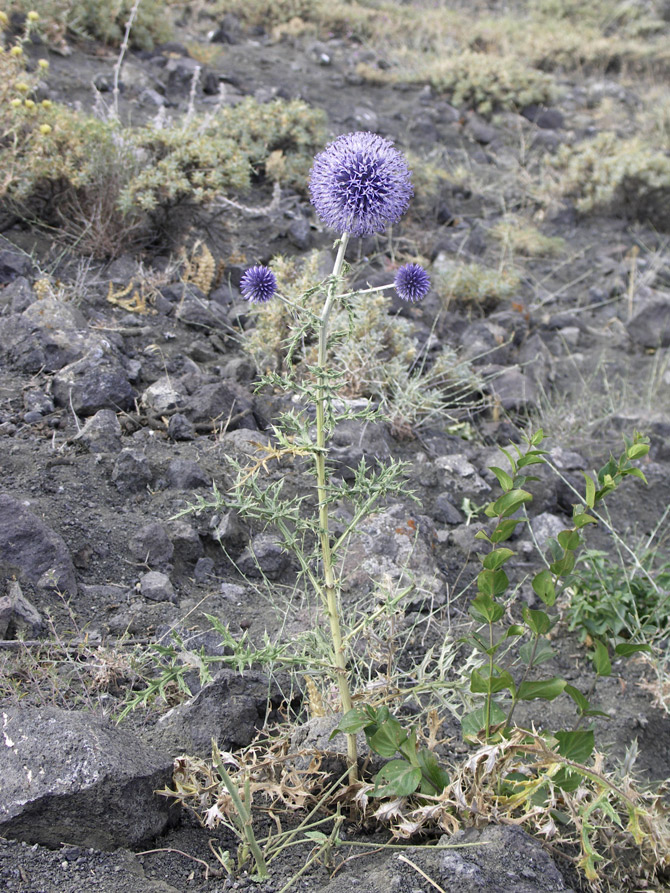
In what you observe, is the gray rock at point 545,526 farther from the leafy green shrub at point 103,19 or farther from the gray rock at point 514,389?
the leafy green shrub at point 103,19

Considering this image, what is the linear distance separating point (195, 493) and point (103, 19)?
6.64 meters

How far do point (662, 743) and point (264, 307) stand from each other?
285 centimetres

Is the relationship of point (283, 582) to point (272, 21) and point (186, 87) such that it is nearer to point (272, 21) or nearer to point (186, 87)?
point (186, 87)

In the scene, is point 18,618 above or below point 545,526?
above

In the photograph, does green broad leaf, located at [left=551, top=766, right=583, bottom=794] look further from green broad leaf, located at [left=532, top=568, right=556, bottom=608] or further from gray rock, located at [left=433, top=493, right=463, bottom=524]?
gray rock, located at [left=433, top=493, right=463, bottom=524]

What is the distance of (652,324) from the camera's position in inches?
221

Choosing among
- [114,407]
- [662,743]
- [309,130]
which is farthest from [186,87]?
[662,743]

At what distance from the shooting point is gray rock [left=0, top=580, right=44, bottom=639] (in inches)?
90.2

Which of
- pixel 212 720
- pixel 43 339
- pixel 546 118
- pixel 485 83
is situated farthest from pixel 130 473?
pixel 546 118

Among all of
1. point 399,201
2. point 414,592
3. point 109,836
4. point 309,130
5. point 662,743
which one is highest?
point 399,201

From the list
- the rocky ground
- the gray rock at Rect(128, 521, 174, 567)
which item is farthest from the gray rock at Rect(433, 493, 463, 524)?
the gray rock at Rect(128, 521, 174, 567)

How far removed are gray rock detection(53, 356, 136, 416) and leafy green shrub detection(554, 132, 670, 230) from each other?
537 centimetres

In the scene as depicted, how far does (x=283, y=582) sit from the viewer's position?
2980mm

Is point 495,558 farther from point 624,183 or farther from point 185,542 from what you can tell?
point 624,183
